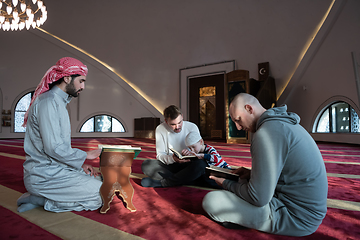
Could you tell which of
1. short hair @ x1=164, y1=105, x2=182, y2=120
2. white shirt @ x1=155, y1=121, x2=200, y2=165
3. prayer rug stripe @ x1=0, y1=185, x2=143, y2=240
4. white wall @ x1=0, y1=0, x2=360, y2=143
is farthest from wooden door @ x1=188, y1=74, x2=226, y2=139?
prayer rug stripe @ x1=0, y1=185, x2=143, y2=240

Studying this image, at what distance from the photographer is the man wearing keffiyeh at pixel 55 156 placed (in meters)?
1.66

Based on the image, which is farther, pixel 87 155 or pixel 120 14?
pixel 120 14

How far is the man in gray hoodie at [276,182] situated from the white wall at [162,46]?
21.6ft

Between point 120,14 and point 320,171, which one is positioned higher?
point 120,14

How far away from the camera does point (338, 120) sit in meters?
7.32

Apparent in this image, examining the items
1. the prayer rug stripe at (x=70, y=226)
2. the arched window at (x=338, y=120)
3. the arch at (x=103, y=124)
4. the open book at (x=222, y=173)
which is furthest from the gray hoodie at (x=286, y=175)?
the arch at (x=103, y=124)

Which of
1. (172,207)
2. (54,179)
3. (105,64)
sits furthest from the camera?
(105,64)

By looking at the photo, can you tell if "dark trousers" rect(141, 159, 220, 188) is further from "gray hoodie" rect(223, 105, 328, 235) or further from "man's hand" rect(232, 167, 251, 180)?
"gray hoodie" rect(223, 105, 328, 235)

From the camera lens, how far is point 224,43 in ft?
32.9

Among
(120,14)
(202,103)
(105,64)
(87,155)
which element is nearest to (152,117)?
(202,103)

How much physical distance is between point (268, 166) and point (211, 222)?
633 millimetres

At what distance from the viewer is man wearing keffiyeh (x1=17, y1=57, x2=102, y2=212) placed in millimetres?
1655

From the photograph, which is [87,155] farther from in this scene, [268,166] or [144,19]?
[144,19]

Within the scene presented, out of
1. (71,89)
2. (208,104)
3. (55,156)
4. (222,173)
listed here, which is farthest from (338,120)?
(55,156)
